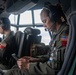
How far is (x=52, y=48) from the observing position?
180 centimetres

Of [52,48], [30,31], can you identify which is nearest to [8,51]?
[30,31]

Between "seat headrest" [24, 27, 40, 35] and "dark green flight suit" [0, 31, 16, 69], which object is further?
"dark green flight suit" [0, 31, 16, 69]

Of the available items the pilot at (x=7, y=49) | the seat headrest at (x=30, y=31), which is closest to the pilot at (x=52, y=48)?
the seat headrest at (x=30, y=31)

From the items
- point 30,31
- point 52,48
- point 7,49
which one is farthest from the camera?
point 7,49

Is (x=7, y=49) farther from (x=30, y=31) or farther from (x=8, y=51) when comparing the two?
(x=30, y=31)

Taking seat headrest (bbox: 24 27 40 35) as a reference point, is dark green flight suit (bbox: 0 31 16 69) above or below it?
below

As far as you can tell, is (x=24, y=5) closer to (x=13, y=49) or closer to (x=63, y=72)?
(x=13, y=49)

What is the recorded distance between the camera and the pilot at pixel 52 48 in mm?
1560

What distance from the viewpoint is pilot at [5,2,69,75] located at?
5.12 feet

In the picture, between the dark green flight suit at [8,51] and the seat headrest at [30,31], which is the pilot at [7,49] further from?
the seat headrest at [30,31]

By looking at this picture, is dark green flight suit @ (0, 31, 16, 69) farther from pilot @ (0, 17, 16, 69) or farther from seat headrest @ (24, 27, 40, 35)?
seat headrest @ (24, 27, 40, 35)

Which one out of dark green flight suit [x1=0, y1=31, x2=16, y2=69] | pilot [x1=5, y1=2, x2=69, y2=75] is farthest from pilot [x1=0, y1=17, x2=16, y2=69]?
pilot [x1=5, y1=2, x2=69, y2=75]

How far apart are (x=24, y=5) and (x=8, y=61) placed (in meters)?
1.03

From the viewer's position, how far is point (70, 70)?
3.01ft
